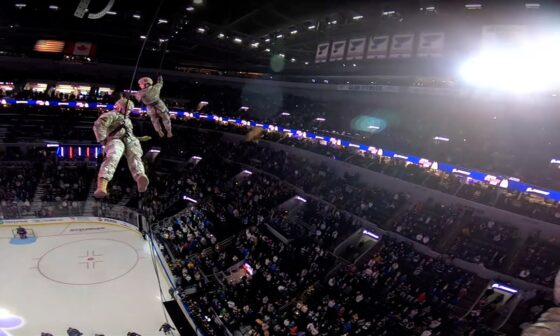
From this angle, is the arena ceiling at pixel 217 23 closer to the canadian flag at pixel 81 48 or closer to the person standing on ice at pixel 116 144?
the canadian flag at pixel 81 48

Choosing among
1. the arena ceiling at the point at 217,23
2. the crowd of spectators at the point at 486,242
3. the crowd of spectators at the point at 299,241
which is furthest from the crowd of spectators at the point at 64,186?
the crowd of spectators at the point at 486,242

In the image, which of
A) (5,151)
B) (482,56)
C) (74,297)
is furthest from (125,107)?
(5,151)

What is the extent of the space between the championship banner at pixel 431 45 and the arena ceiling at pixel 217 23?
799mm

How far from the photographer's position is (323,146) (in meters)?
33.3

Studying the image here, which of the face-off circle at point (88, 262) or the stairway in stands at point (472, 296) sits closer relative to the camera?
the stairway in stands at point (472, 296)

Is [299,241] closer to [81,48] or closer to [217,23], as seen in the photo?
[217,23]

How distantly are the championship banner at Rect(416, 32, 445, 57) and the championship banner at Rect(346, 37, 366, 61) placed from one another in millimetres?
2326

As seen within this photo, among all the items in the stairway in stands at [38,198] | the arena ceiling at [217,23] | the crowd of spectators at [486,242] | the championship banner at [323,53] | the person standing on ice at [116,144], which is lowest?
the stairway in stands at [38,198]

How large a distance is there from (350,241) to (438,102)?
565 inches

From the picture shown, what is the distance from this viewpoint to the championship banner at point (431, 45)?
1316cm

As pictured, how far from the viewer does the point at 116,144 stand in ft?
24.4

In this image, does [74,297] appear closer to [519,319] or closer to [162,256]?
[162,256]

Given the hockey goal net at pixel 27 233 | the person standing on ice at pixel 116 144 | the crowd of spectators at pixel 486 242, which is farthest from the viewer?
the hockey goal net at pixel 27 233

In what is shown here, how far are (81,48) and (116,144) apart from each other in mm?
35638
